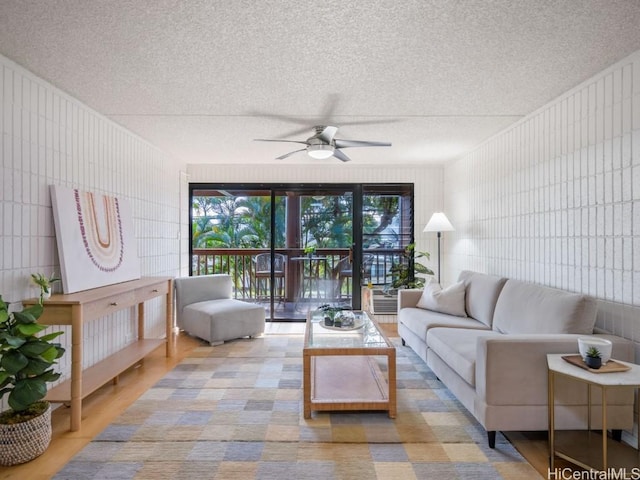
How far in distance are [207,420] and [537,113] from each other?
11.5 ft

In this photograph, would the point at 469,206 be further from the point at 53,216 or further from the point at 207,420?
the point at 53,216

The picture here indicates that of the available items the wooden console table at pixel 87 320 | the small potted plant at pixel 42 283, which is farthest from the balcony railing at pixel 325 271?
the small potted plant at pixel 42 283

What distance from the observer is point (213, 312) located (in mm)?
4113

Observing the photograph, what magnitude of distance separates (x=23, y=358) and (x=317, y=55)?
235cm

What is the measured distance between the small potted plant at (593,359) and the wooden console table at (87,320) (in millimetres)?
2908

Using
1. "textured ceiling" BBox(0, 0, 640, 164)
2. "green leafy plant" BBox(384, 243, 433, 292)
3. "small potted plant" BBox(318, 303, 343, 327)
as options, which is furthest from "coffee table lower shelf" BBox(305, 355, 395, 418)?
"textured ceiling" BBox(0, 0, 640, 164)

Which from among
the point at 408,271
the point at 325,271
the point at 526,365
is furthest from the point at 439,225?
the point at 526,365

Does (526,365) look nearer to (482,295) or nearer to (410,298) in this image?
(482,295)

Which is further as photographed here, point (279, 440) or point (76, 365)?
point (76, 365)

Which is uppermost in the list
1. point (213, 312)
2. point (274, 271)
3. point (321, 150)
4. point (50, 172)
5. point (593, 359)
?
point (321, 150)

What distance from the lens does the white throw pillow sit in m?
3.66

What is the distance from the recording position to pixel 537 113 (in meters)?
3.04

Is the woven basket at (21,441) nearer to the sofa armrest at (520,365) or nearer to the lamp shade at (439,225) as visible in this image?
the sofa armrest at (520,365)

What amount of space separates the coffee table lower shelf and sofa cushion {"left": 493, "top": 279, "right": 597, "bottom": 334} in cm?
113
